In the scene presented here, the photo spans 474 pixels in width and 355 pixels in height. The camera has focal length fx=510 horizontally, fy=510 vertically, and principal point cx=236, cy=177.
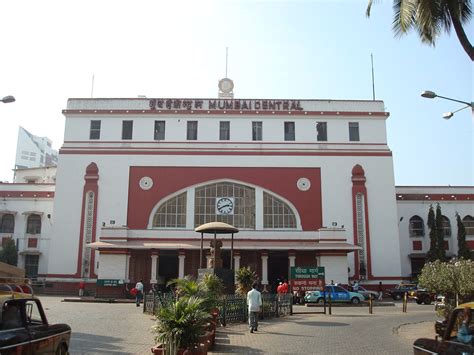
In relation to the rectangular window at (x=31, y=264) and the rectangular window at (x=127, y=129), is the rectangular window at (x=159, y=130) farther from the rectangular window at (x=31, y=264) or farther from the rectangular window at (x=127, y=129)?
the rectangular window at (x=31, y=264)

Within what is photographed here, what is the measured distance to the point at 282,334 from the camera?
15.7m

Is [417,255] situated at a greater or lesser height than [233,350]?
greater

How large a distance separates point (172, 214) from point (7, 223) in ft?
48.0

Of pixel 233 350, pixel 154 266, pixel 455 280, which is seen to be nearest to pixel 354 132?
pixel 154 266

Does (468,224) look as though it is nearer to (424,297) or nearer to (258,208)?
(424,297)

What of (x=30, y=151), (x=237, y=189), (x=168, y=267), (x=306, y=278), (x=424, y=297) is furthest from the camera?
(x=30, y=151)

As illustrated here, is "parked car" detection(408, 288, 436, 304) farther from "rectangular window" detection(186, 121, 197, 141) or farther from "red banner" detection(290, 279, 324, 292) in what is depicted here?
"rectangular window" detection(186, 121, 197, 141)

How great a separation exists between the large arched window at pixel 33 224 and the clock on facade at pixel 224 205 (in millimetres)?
15421

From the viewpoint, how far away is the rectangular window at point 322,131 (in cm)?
4066

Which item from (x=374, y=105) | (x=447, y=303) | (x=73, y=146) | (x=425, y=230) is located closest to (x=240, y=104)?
(x=374, y=105)

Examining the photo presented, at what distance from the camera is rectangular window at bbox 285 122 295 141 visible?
133 ft

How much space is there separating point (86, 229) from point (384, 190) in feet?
75.1

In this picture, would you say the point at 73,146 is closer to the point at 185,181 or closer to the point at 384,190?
the point at 185,181

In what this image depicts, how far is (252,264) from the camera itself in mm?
36031
